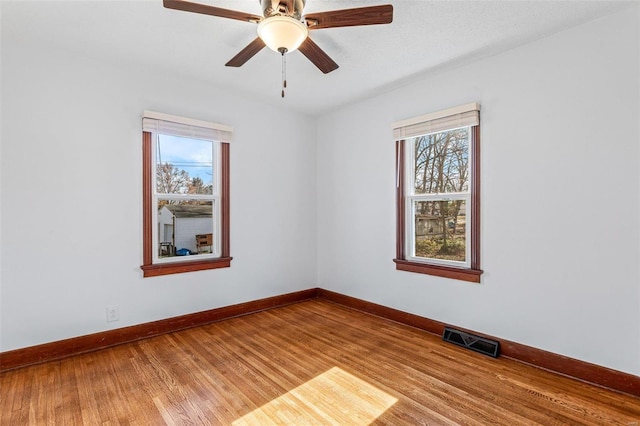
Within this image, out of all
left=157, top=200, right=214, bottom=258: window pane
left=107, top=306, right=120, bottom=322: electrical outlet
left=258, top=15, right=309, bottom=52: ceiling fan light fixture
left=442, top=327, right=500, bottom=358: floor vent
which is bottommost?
left=442, top=327, right=500, bottom=358: floor vent

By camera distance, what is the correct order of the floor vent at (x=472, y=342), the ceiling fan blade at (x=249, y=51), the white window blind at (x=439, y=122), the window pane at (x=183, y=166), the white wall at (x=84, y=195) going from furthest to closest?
the window pane at (x=183, y=166) < the white window blind at (x=439, y=122) < the floor vent at (x=472, y=342) < the white wall at (x=84, y=195) < the ceiling fan blade at (x=249, y=51)

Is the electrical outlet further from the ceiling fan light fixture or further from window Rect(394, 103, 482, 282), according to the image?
window Rect(394, 103, 482, 282)

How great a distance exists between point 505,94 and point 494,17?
2.36 feet

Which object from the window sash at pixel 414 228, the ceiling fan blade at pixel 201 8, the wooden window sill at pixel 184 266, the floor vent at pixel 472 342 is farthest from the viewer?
the wooden window sill at pixel 184 266

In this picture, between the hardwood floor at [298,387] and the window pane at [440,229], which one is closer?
the hardwood floor at [298,387]

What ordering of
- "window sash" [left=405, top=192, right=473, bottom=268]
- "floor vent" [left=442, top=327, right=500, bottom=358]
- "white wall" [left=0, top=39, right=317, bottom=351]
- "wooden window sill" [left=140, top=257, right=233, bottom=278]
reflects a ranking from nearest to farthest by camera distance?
1. "white wall" [left=0, top=39, right=317, bottom=351]
2. "floor vent" [left=442, top=327, right=500, bottom=358]
3. "window sash" [left=405, top=192, right=473, bottom=268]
4. "wooden window sill" [left=140, top=257, right=233, bottom=278]

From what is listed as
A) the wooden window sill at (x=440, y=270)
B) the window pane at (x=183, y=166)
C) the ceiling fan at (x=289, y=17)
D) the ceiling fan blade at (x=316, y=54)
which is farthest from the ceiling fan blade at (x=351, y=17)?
the wooden window sill at (x=440, y=270)

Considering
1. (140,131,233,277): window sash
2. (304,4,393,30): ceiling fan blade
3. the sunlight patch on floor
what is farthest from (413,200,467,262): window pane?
(140,131,233,277): window sash

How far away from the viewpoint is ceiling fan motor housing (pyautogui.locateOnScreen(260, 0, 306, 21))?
1.76m

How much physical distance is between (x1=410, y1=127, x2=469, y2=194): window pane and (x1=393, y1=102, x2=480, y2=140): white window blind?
0.13 metres

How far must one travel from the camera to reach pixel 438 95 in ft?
10.6

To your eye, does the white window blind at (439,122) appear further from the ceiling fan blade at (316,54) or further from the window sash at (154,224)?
the window sash at (154,224)

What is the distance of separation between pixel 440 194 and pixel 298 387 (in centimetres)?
223

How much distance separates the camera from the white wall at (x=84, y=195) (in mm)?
2551
